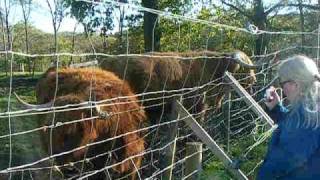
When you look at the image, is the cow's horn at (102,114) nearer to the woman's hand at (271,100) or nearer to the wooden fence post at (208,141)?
the wooden fence post at (208,141)

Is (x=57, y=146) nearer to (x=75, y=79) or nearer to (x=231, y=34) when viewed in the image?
(x=75, y=79)

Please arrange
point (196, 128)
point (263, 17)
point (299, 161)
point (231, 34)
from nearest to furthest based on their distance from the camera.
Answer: point (299, 161) → point (196, 128) → point (231, 34) → point (263, 17)

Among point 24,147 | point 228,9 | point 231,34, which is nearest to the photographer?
point 24,147

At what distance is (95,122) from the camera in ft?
17.9

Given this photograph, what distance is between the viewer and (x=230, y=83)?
6188 millimetres

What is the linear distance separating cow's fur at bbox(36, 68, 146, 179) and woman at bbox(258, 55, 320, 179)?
5.82 ft

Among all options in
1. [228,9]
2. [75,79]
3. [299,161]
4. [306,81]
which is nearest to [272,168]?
[299,161]

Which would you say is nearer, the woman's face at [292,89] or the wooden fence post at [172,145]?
the woman's face at [292,89]

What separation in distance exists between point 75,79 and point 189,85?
7.87 feet

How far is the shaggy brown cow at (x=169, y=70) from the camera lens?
753cm

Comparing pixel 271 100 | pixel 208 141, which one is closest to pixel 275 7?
pixel 208 141

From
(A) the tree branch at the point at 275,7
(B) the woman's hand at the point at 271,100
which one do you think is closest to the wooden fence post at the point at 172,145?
(B) the woman's hand at the point at 271,100

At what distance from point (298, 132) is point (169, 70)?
4.77 meters

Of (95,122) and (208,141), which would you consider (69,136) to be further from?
(208,141)
